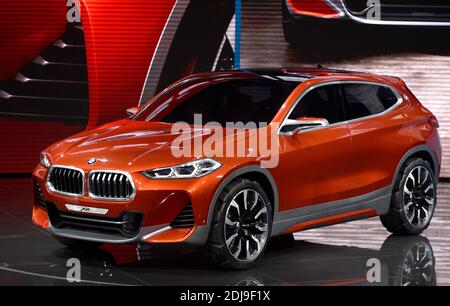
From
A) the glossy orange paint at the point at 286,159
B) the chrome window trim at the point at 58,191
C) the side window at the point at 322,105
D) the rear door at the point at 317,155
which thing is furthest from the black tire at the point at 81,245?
the side window at the point at 322,105

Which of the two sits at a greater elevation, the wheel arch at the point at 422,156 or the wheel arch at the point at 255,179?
the wheel arch at the point at 255,179

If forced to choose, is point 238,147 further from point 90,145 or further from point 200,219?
point 90,145

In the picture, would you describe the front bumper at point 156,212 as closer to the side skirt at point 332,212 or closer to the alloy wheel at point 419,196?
the side skirt at point 332,212

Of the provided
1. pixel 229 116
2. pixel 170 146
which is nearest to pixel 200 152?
pixel 170 146

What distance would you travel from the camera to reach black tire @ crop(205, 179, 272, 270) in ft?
24.0

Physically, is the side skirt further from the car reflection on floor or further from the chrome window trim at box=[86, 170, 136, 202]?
the chrome window trim at box=[86, 170, 136, 202]

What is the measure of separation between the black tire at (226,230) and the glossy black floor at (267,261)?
3.7 inches

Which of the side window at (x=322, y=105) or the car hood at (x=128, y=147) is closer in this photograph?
the car hood at (x=128, y=147)

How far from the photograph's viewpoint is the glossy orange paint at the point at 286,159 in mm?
7211

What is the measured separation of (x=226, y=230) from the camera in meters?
A: 7.43

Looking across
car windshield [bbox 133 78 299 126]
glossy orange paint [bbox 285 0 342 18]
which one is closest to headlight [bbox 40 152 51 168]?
car windshield [bbox 133 78 299 126]

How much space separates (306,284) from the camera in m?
7.16
